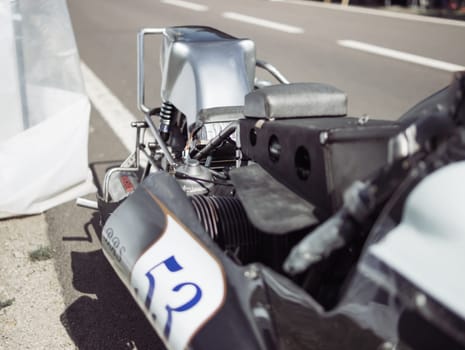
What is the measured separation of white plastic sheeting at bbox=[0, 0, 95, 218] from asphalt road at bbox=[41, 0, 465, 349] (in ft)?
0.83

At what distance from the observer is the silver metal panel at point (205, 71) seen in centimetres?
348

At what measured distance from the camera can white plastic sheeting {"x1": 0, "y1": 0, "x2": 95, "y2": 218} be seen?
4.27 meters

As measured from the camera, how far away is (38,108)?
447cm

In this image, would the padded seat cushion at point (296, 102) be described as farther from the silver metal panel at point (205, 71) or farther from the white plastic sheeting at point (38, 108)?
the white plastic sheeting at point (38, 108)

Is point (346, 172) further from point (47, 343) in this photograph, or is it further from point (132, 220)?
point (47, 343)

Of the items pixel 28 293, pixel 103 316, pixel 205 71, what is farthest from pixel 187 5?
pixel 103 316

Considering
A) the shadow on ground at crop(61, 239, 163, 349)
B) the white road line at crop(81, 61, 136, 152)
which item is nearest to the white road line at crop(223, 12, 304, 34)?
the white road line at crop(81, 61, 136, 152)

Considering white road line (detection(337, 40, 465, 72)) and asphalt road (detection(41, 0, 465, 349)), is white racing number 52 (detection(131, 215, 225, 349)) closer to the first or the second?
asphalt road (detection(41, 0, 465, 349))

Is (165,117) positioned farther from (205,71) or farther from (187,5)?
(187,5)

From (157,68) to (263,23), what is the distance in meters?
4.95

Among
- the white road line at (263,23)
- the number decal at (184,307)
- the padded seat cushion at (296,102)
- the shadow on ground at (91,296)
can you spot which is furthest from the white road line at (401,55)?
the number decal at (184,307)

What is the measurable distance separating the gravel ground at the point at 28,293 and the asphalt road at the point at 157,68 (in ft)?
Answer: 0.21

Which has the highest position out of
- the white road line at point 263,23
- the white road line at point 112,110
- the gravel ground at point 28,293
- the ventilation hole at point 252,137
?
the ventilation hole at point 252,137

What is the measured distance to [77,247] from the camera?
13.1 ft
